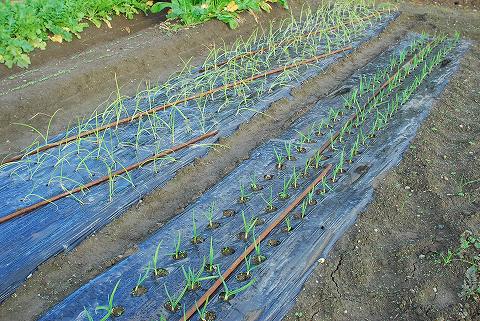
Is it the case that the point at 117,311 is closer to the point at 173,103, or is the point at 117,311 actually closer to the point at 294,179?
the point at 294,179

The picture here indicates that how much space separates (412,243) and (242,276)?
1.00m

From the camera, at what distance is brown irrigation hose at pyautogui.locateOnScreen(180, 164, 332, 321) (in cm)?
242

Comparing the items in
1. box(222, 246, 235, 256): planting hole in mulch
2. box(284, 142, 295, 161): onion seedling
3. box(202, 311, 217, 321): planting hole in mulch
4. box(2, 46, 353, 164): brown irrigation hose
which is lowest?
box(202, 311, 217, 321): planting hole in mulch

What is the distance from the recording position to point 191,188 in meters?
3.45

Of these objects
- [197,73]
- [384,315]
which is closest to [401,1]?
[197,73]

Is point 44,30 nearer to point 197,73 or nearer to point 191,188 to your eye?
point 197,73

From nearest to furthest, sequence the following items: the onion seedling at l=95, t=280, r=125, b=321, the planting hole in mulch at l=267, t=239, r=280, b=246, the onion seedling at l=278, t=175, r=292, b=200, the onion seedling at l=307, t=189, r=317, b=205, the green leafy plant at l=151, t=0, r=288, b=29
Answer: the onion seedling at l=95, t=280, r=125, b=321, the planting hole in mulch at l=267, t=239, r=280, b=246, the onion seedling at l=307, t=189, r=317, b=205, the onion seedling at l=278, t=175, r=292, b=200, the green leafy plant at l=151, t=0, r=288, b=29

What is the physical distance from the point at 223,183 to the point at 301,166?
0.60 m

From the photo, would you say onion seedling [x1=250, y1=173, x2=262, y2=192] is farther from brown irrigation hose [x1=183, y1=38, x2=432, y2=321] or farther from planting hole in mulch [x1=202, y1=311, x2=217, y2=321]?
planting hole in mulch [x1=202, y1=311, x2=217, y2=321]

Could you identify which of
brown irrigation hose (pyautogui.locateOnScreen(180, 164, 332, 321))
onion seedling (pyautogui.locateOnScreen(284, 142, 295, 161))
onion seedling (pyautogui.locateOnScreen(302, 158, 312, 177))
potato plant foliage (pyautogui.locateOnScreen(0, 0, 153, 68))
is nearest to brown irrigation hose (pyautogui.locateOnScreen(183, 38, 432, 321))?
brown irrigation hose (pyautogui.locateOnScreen(180, 164, 332, 321))

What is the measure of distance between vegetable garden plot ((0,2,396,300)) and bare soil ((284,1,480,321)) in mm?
1358

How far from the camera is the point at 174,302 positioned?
8.04ft

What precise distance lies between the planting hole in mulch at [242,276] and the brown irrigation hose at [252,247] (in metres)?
0.05

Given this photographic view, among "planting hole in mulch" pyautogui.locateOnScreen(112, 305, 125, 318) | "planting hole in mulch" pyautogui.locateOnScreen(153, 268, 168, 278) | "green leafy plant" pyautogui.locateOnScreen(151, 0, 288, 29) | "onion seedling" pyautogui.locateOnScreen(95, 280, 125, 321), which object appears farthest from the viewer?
"green leafy plant" pyautogui.locateOnScreen(151, 0, 288, 29)
